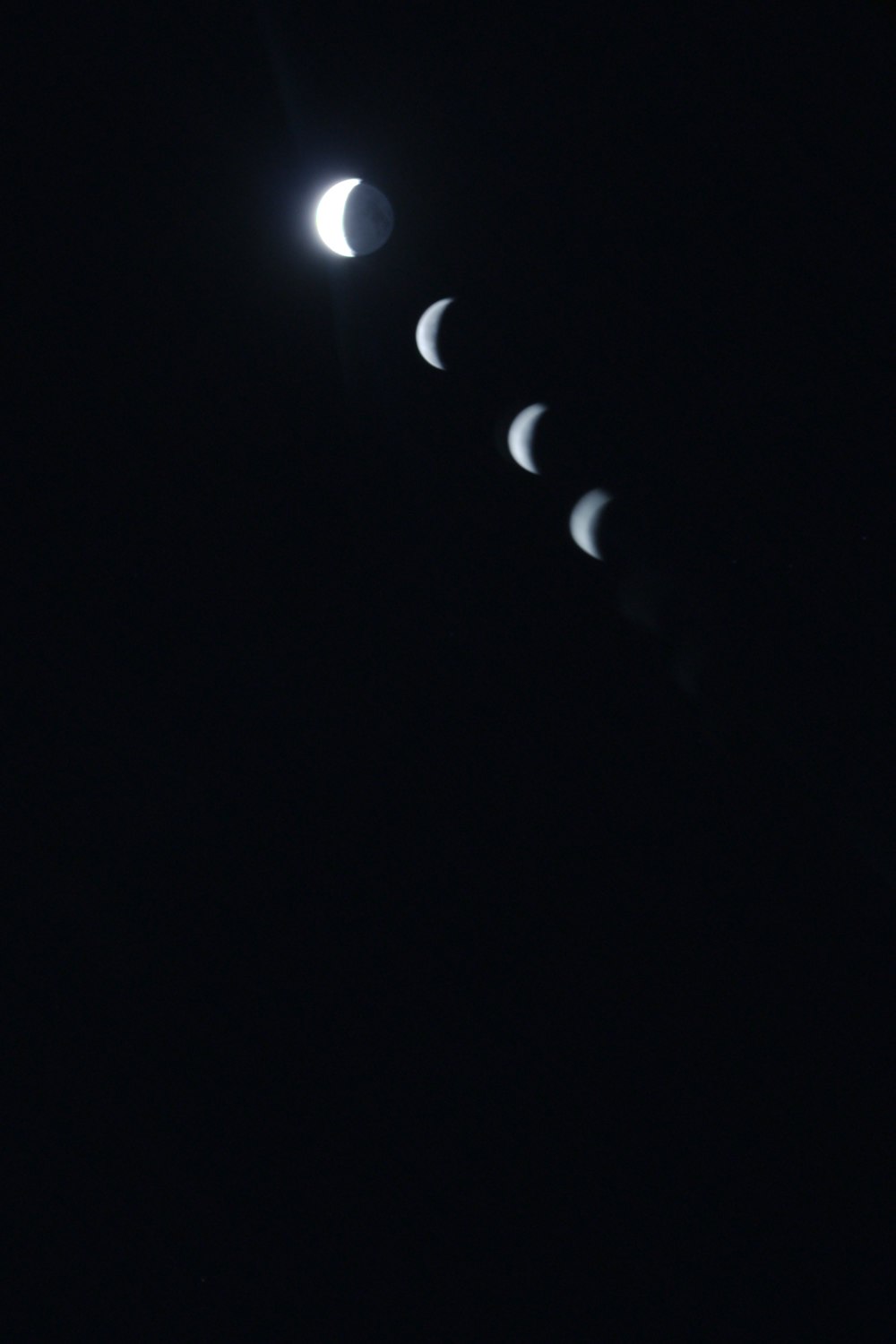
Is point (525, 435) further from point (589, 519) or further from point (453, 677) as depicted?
point (453, 677)

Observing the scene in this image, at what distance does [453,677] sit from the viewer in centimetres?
180

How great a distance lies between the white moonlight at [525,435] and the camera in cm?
179

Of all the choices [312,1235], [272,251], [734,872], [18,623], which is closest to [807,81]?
[272,251]

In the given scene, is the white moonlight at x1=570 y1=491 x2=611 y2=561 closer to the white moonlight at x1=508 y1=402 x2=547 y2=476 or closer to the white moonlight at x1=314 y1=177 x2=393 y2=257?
the white moonlight at x1=508 y1=402 x2=547 y2=476

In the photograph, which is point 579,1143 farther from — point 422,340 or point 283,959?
point 422,340

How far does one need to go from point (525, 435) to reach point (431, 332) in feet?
0.84

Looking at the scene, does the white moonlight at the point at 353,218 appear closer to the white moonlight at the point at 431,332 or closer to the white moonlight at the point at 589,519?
the white moonlight at the point at 431,332

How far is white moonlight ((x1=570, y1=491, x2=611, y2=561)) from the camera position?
177 cm

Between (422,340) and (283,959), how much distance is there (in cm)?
108

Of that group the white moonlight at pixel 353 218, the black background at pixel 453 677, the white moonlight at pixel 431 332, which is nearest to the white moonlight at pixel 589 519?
the black background at pixel 453 677

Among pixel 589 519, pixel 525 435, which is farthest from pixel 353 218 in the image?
pixel 589 519

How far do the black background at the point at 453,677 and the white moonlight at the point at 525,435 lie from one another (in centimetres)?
4

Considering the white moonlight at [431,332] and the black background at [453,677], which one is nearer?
the black background at [453,677]

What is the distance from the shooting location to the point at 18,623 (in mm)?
1775
